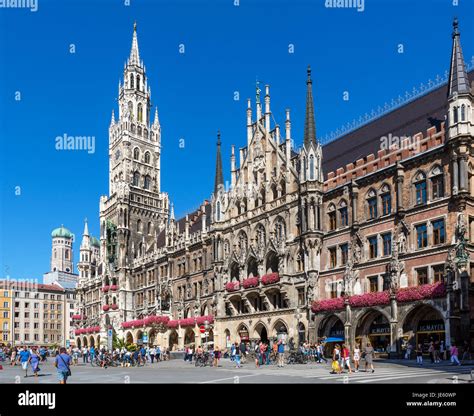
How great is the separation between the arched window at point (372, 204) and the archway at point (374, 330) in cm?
704

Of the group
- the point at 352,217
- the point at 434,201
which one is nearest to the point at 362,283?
the point at 352,217

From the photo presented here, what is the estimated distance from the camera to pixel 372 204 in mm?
44125

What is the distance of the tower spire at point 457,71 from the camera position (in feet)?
126

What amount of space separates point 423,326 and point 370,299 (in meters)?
4.04

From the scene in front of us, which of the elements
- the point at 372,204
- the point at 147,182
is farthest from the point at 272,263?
the point at 147,182

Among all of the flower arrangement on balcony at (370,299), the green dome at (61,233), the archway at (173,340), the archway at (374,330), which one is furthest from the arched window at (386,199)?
the green dome at (61,233)

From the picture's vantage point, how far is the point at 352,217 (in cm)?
4538

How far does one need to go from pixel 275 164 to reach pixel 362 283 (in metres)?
15.7

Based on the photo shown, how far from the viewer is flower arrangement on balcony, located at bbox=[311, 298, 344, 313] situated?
44.0 m

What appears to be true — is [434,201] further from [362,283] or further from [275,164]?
[275,164]

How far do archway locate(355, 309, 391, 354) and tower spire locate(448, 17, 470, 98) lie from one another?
52.1 feet

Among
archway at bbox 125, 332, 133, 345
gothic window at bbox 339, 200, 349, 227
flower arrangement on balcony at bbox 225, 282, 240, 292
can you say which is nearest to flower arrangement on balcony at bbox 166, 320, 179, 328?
flower arrangement on balcony at bbox 225, 282, 240, 292

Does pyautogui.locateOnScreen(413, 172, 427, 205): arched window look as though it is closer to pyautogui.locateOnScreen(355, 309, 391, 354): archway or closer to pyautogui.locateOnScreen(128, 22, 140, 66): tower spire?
pyautogui.locateOnScreen(355, 309, 391, 354): archway
